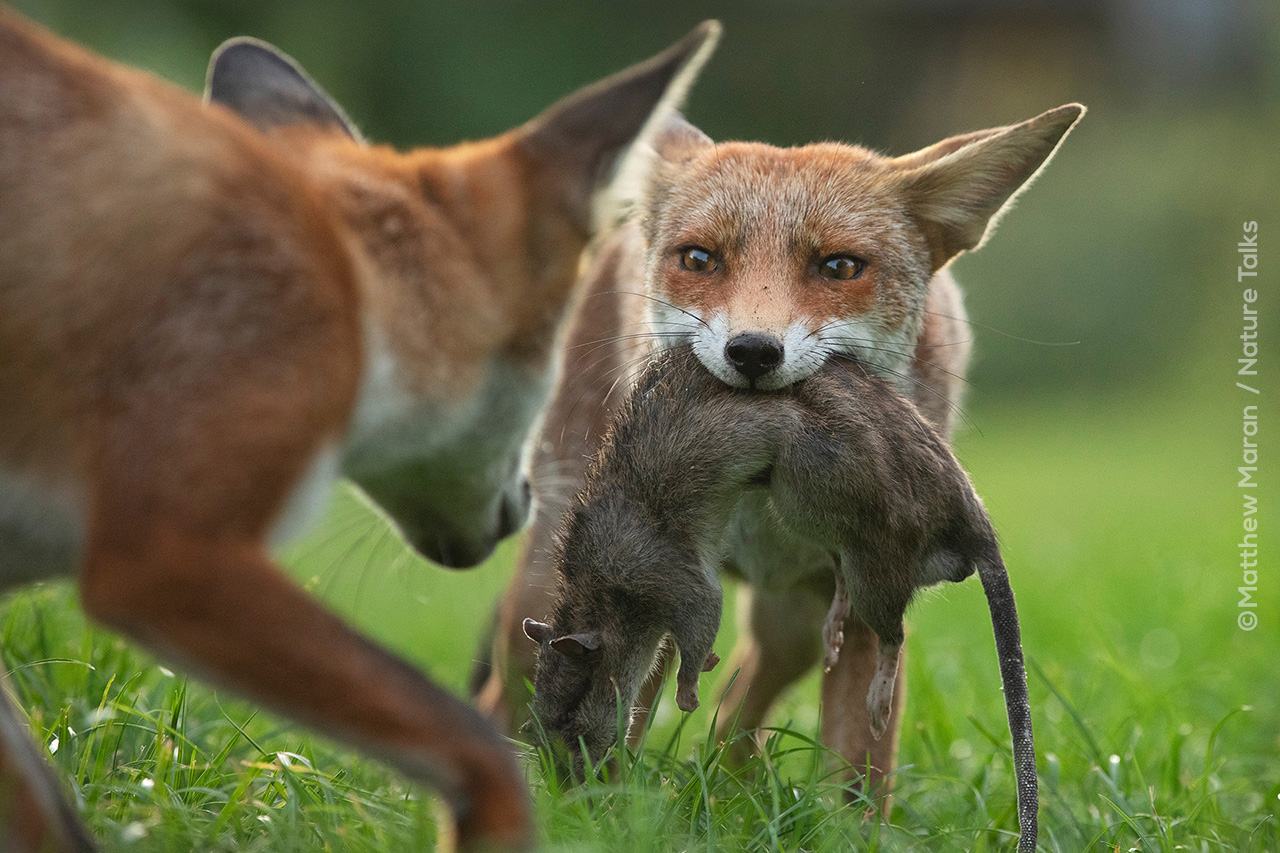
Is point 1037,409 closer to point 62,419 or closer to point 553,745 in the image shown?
point 553,745

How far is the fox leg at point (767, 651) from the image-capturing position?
16.4 ft

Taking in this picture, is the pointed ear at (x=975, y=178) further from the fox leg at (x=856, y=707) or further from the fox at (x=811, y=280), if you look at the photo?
the fox leg at (x=856, y=707)

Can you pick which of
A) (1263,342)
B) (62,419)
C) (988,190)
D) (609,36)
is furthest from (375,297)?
(609,36)

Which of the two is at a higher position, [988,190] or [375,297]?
[988,190]

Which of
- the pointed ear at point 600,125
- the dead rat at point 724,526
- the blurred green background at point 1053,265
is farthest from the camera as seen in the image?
the blurred green background at point 1053,265

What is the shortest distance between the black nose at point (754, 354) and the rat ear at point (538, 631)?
110 centimetres

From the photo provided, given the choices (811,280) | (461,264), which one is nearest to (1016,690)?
(811,280)

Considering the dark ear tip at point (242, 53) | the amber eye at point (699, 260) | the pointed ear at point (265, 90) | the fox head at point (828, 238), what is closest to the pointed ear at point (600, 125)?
the fox head at point (828, 238)

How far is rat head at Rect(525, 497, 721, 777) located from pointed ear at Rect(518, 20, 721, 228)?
1.12m

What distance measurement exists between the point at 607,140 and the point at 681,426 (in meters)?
0.96

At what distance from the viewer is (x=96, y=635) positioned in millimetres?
4699

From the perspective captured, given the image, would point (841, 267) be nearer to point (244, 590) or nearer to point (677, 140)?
point (677, 140)

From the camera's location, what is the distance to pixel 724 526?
394cm

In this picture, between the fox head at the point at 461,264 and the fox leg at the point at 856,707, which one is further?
the fox leg at the point at 856,707
